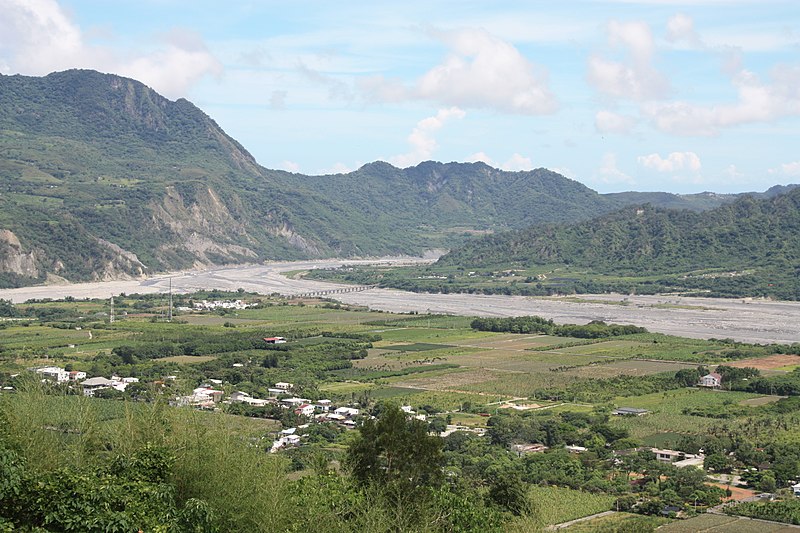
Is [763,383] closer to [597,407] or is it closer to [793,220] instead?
[597,407]

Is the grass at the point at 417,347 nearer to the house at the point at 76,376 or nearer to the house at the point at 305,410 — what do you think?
the house at the point at 76,376

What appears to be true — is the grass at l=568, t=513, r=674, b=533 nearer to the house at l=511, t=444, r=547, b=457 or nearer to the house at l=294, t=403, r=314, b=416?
the house at l=511, t=444, r=547, b=457

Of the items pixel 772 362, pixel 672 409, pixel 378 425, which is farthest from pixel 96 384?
pixel 772 362

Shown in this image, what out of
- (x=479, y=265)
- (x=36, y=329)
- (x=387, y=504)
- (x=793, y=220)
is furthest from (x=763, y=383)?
(x=479, y=265)

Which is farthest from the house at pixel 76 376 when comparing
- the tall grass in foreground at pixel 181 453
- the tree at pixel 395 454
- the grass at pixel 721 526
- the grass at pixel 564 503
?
the grass at pixel 721 526

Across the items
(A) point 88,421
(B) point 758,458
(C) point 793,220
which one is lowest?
(B) point 758,458

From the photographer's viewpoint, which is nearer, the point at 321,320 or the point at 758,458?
the point at 758,458

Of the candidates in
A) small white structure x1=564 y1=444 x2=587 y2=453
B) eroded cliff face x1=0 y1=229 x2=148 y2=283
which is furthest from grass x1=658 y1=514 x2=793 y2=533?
eroded cliff face x1=0 y1=229 x2=148 y2=283
